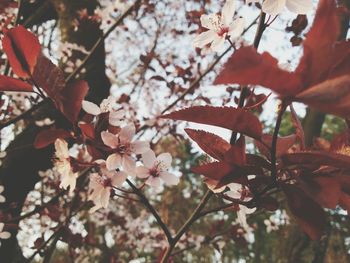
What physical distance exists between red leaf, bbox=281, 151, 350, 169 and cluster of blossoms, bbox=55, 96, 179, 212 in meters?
0.35

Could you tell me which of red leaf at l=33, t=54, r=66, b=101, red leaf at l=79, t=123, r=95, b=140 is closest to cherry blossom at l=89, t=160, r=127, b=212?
red leaf at l=79, t=123, r=95, b=140

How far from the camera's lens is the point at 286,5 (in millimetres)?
685

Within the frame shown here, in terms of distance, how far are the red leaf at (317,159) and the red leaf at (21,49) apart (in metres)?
0.43

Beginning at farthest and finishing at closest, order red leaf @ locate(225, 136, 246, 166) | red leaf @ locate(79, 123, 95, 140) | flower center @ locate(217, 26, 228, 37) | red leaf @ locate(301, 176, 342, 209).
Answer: flower center @ locate(217, 26, 228, 37) → red leaf @ locate(79, 123, 95, 140) → red leaf @ locate(225, 136, 246, 166) → red leaf @ locate(301, 176, 342, 209)

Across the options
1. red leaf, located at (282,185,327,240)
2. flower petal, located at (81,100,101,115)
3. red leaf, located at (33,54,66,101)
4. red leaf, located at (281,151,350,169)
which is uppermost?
flower petal, located at (81,100,101,115)

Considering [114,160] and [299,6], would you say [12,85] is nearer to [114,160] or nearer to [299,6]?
[114,160]

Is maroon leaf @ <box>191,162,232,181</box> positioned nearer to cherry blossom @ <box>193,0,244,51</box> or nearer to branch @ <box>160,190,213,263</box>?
branch @ <box>160,190,213,263</box>

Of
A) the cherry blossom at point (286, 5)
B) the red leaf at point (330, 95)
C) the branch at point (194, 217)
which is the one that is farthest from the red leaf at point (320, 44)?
the branch at point (194, 217)

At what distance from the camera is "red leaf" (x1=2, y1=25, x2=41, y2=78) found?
0.64m

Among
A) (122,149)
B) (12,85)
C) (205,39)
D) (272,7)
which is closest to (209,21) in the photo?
(205,39)

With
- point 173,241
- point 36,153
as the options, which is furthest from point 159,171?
point 36,153

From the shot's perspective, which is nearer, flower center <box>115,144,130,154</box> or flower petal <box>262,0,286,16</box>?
flower petal <box>262,0,286,16</box>

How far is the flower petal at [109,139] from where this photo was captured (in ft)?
2.61

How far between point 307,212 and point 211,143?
196 mm
